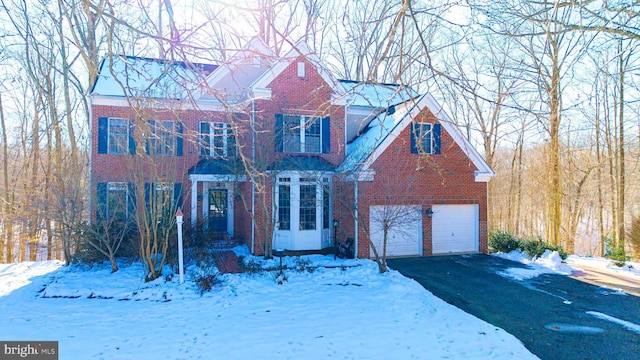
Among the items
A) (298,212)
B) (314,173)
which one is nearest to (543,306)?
(314,173)

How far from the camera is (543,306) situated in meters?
7.82

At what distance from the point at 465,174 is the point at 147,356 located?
1171 centimetres

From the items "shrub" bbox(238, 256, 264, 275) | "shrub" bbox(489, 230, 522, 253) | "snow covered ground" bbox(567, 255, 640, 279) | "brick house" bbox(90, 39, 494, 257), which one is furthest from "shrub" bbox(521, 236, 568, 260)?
"shrub" bbox(238, 256, 264, 275)

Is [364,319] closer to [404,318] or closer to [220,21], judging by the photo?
[404,318]

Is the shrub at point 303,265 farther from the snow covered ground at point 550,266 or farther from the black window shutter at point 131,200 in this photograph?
the snow covered ground at point 550,266

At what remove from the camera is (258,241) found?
1216cm

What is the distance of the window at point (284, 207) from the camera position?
490 inches

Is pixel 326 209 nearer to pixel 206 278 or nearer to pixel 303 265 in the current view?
pixel 303 265

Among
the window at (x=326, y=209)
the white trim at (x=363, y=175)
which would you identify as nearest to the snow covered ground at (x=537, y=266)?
the white trim at (x=363, y=175)

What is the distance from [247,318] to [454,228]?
357 inches

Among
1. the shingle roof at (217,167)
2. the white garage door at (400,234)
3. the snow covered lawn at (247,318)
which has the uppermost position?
the shingle roof at (217,167)

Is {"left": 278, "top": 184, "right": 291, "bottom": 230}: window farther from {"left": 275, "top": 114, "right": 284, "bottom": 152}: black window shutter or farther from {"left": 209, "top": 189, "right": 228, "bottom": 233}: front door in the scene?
{"left": 209, "top": 189, "right": 228, "bottom": 233}: front door

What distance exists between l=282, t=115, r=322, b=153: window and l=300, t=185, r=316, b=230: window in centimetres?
149

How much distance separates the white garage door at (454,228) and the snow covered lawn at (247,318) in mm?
3789
